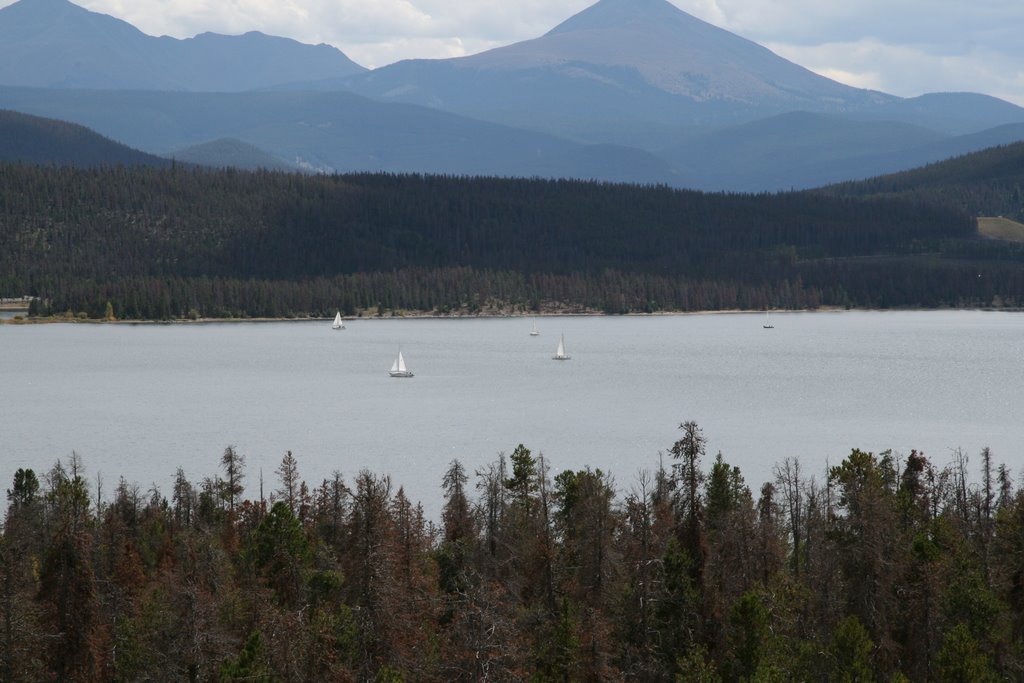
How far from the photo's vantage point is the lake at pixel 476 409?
93938 millimetres

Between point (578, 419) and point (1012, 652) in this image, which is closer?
point (1012, 652)

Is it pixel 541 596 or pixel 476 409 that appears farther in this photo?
pixel 476 409

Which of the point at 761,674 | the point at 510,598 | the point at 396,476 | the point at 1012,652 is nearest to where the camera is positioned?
the point at 761,674

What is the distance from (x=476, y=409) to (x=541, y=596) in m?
80.5

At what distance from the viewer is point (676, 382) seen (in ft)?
496

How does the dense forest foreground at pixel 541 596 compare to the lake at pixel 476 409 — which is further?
the lake at pixel 476 409

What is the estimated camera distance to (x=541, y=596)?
45.8 m

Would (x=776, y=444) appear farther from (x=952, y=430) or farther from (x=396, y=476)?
(x=396, y=476)

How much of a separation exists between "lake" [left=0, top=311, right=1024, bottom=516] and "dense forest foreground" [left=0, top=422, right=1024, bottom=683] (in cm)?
2340

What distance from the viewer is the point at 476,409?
414 feet

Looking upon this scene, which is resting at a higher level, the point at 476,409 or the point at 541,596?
the point at 541,596

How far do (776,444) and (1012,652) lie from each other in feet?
199

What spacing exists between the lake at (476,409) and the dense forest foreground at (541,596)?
23.4 meters

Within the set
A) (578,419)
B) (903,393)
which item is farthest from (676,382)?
(578,419)
